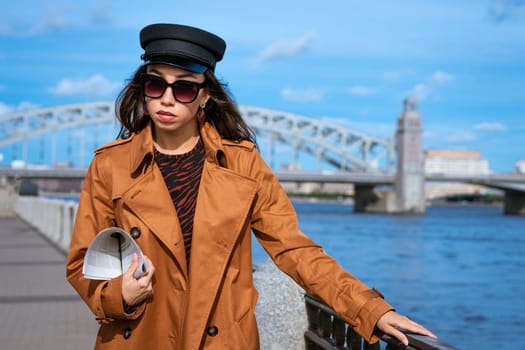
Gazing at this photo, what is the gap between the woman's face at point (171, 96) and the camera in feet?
6.81

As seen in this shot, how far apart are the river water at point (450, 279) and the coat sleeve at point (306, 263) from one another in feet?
34.2

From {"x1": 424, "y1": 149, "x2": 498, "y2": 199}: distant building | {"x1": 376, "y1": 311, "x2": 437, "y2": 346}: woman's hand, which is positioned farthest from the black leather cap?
{"x1": 424, "y1": 149, "x2": 498, "y2": 199}: distant building

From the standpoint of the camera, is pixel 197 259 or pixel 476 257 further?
pixel 476 257

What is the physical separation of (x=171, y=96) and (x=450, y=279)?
67.1ft

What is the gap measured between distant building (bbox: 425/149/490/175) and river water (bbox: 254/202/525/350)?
148 metres

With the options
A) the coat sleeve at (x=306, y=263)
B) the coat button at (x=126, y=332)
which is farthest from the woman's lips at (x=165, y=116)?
the coat button at (x=126, y=332)

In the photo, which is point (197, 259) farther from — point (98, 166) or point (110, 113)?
point (110, 113)

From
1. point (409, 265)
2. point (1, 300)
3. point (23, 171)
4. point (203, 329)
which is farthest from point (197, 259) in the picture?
point (23, 171)

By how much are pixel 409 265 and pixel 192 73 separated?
23210 millimetres

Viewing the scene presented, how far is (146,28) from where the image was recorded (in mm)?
2137

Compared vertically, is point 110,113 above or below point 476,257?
above

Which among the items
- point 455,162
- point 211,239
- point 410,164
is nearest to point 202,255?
point 211,239

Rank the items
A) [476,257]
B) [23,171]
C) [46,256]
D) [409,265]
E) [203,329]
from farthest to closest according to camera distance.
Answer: [23,171]
[476,257]
[409,265]
[46,256]
[203,329]

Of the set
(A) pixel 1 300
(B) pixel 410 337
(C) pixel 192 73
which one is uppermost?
(C) pixel 192 73
